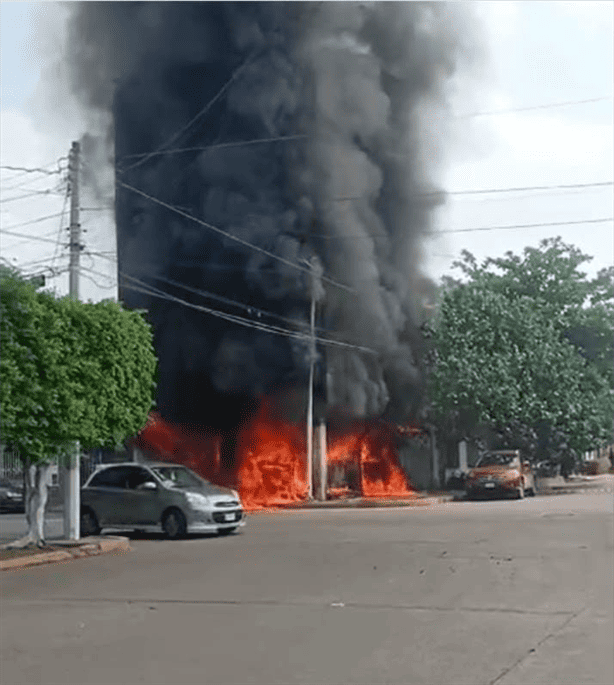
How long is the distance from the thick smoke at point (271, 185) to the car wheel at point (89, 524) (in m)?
19.4

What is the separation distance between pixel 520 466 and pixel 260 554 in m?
23.5

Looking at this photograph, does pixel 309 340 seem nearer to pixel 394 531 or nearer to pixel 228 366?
pixel 228 366

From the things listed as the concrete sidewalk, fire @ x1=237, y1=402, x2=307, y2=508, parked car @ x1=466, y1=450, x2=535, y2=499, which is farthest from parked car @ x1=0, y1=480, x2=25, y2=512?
the concrete sidewalk

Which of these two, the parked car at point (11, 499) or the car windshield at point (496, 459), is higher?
the car windshield at point (496, 459)

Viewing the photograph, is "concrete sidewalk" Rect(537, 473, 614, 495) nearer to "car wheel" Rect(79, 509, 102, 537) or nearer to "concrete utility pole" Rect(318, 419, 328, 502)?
"concrete utility pole" Rect(318, 419, 328, 502)

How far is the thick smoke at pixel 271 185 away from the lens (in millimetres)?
44062

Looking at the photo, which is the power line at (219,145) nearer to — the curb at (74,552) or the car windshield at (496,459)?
the car windshield at (496,459)

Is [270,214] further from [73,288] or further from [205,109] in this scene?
[73,288]

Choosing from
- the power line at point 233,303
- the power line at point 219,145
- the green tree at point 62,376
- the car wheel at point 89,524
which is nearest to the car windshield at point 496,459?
the power line at point 233,303

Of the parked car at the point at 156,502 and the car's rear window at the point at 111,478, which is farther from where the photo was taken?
the car's rear window at the point at 111,478

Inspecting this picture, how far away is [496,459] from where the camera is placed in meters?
41.3

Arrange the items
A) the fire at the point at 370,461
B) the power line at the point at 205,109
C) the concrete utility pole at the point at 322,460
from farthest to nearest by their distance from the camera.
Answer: the power line at the point at 205,109, the fire at the point at 370,461, the concrete utility pole at the point at 322,460

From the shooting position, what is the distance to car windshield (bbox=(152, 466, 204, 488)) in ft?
75.6

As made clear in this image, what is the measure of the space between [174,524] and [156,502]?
0.61 metres
